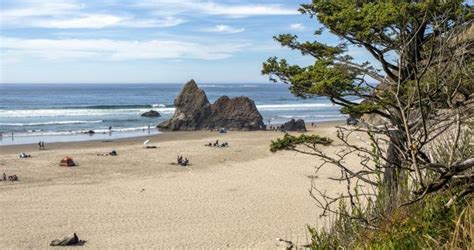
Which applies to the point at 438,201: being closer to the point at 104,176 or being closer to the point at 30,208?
the point at 30,208

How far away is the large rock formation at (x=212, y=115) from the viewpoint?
48.4 metres

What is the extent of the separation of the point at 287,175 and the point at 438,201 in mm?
19659

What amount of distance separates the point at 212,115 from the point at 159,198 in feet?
100

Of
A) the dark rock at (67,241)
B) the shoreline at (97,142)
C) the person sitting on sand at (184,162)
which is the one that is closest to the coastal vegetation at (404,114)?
the dark rock at (67,241)

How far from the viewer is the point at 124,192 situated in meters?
20.7

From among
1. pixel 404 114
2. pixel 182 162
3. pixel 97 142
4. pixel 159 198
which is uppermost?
pixel 404 114

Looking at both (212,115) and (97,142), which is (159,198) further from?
(212,115)

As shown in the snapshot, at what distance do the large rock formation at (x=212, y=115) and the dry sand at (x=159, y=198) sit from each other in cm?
1526

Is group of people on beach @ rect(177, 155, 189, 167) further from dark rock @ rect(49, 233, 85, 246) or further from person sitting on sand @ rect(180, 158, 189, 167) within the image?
dark rock @ rect(49, 233, 85, 246)

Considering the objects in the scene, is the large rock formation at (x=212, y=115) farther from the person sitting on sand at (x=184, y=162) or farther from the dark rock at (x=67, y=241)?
the dark rock at (x=67, y=241)

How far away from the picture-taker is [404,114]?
413 cm

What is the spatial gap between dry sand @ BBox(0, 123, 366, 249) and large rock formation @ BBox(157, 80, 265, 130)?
15260 millimetres

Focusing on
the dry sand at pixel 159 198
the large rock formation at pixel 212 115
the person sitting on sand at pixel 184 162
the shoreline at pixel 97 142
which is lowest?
the dry sand at pixel 159 198

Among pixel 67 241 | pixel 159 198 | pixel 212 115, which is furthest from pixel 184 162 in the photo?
pixel 212 115
